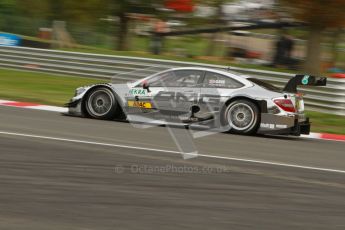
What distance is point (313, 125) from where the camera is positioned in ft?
46.1

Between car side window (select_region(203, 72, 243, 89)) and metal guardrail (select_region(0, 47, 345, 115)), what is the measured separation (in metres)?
3.23

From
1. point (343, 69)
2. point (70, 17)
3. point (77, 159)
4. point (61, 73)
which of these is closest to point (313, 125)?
point (77, 159)

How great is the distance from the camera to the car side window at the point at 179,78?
11.6 meters

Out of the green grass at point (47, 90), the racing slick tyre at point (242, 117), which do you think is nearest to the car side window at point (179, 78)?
the racing slick tyre at point (242, 117)

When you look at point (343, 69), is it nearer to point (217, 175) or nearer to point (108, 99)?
point (108, 99)

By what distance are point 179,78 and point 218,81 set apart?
0.68 metres

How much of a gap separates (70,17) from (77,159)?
20.8 meters

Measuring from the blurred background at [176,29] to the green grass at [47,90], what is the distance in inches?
167

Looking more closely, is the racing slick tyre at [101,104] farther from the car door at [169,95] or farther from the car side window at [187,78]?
the car side window at [187,78]

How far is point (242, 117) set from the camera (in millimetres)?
11414

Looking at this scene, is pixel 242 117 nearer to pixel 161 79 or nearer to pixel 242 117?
pixel 242 117

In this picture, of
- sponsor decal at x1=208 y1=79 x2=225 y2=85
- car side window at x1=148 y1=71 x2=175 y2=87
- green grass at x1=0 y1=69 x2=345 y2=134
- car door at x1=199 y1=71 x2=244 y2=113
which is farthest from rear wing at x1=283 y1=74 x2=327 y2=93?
green grass at x1=0 y1=69 x2=345 y2=134

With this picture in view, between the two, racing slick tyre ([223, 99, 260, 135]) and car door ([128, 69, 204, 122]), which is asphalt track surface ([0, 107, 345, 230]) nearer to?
racing slick tyre ([223, 99, 260, 135])

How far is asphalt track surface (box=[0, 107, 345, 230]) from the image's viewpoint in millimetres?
5340
